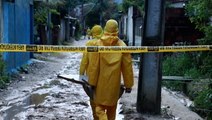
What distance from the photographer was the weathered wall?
14.7 m

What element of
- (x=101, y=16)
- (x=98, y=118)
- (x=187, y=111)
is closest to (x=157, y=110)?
(x=187, y=111)

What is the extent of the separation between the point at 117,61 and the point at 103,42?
0.36 metres

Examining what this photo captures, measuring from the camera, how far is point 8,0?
15008 millimetres

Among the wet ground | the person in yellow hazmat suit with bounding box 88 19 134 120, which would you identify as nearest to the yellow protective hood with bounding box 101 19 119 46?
the person in yellow hazmat suit with bounding box 88 19 134 120

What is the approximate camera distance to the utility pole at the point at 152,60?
8359 mm

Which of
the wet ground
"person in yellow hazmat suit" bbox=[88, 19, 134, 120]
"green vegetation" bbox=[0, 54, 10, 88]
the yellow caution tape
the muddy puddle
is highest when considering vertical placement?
the yellow caution tape

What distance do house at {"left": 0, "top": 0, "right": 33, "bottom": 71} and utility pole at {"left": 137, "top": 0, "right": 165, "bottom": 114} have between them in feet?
22.0

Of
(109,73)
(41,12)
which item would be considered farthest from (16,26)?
(41,12)

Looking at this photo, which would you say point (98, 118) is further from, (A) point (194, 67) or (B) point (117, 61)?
(A) point (194, 67)

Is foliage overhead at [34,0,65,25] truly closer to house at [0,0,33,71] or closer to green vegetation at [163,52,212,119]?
house at [0,0,33,71]

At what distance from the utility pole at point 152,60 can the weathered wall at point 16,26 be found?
7.12 metres

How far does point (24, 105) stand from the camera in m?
9.88

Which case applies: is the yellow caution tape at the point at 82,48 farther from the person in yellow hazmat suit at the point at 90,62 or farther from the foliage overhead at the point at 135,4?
the foliage overhead at the point at 135,4

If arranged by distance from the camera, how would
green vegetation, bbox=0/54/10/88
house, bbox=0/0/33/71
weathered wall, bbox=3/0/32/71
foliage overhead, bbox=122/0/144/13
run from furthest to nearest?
1. foliage overhead, bbox=122/0/144/13
2. weathered wall, bbox=3/0/32/71
3. house, bbox=0/0/33/71
4. green vegetation, bbox=0/54/10/88
